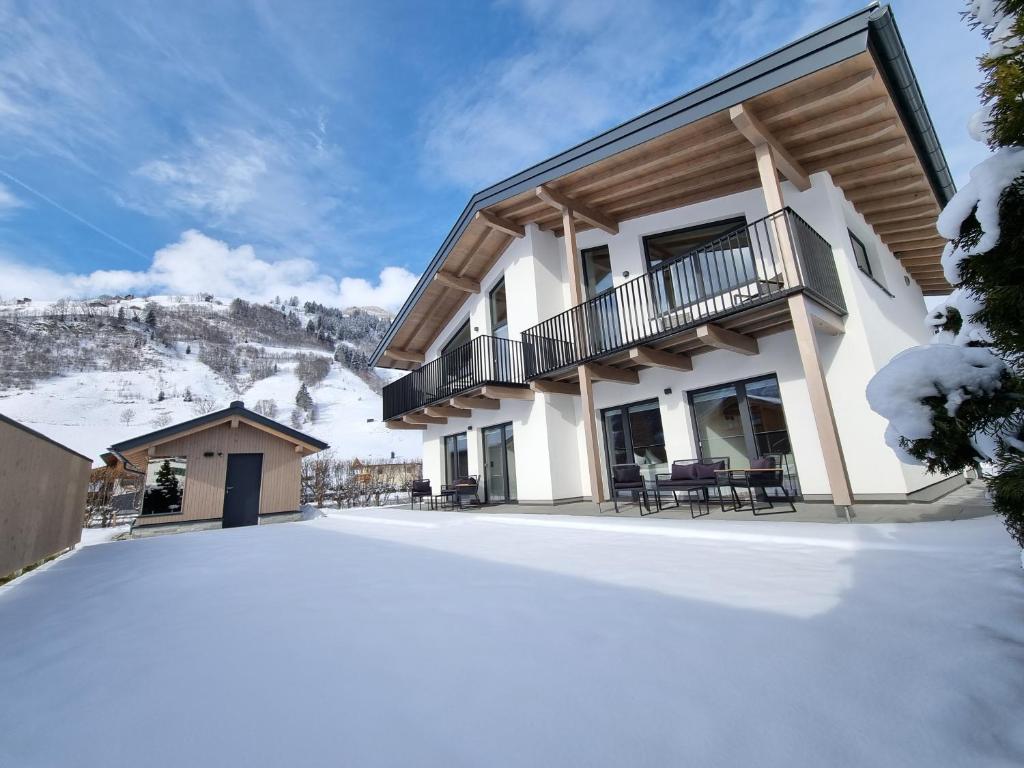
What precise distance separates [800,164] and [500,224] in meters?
5.35

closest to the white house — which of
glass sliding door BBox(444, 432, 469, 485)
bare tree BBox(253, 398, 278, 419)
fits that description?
glass sliding door BBox(444, 432, 469, 485)

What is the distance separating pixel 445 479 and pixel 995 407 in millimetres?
11826

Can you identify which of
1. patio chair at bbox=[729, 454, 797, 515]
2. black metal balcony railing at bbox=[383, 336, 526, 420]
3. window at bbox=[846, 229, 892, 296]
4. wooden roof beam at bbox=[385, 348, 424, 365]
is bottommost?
patio chair at bbox=[729, 454, 797, 515]

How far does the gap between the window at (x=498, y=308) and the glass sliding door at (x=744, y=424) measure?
17.0 feet

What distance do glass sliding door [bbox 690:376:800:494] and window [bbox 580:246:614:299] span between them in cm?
309

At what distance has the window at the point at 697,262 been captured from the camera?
21.7 feet

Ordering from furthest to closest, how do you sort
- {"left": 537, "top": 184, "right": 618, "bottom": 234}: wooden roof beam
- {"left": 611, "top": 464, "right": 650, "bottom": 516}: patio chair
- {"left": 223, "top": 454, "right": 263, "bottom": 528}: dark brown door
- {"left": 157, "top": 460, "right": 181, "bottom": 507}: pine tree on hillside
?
1. {"left": 223, "top": 454, "right": 263, "bottom": 528}: dark brown door
2. {"left": 157, "top": 460, "right": 181, "bottom": 507}: pine tree on hillside
3. {"left": 537, "top": 184, "right": 618, "bottom": 234}: wooden roof beam
4. {"left": 611, "top": 464, "right": 650, "bottom": 516}: patio chair

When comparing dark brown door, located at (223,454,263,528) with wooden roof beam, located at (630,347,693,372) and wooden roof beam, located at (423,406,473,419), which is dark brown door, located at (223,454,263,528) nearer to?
wooden roof beam, located at (423,406,473,419)

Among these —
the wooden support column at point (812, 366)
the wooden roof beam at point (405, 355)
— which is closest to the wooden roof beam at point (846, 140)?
the wooden support column at point (812, 366)

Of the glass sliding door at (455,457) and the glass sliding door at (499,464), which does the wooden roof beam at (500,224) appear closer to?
the glass sliding door at (499,464)

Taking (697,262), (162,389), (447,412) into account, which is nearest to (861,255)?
(697,262)

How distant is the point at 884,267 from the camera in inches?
317

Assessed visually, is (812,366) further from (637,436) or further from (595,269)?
(595,269)

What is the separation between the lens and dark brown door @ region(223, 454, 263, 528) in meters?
10.4
